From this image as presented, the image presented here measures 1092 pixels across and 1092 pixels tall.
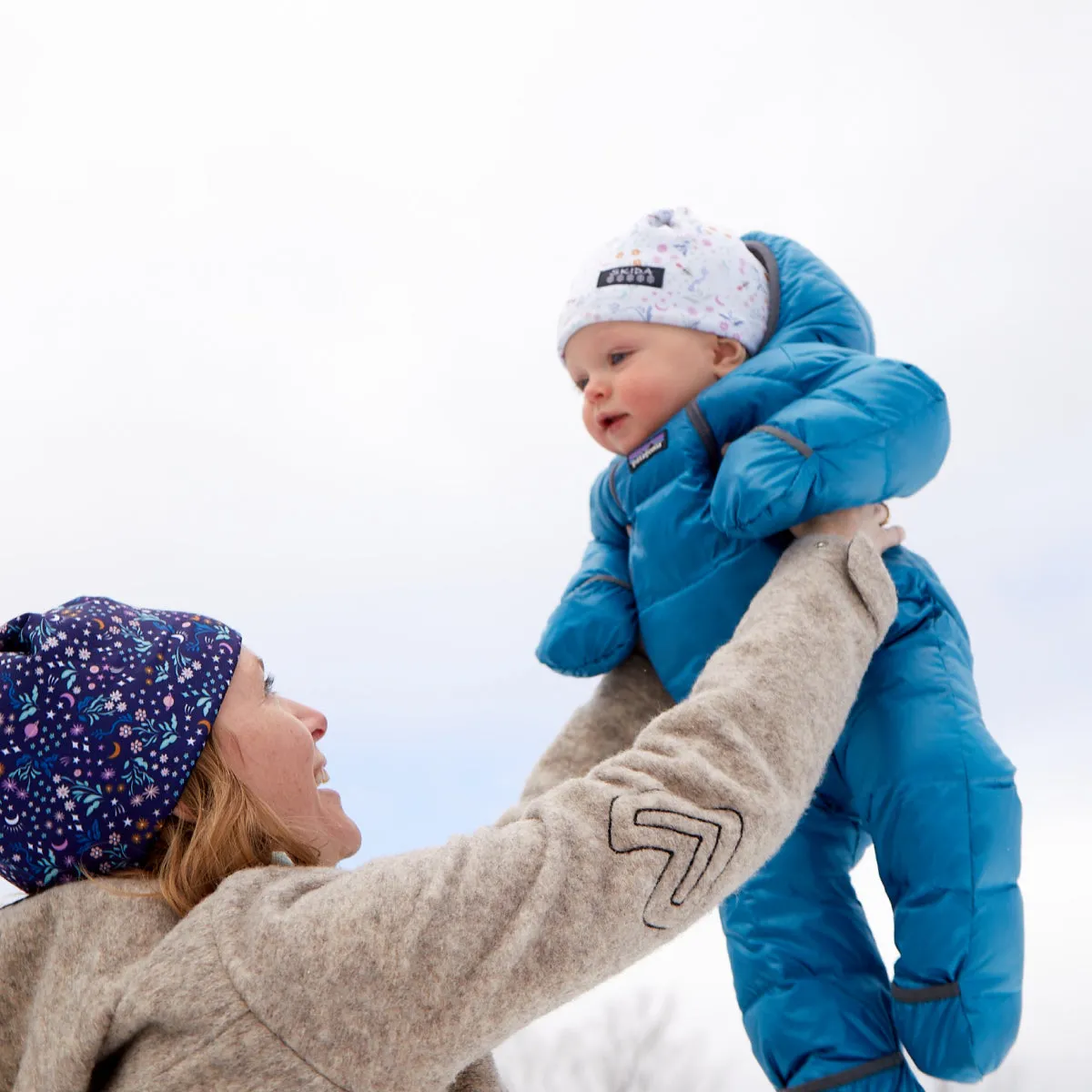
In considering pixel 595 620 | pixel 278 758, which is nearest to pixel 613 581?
pixel 595 620

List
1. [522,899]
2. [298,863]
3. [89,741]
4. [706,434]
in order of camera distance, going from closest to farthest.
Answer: [522,899]
[89,741]
[298,863]
[706,434]

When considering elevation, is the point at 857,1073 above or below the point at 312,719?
below

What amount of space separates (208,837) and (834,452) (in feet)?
2.52

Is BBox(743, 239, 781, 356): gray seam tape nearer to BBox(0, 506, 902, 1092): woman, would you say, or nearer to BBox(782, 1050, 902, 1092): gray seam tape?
BBox(0, 506, 902, 1092): woman

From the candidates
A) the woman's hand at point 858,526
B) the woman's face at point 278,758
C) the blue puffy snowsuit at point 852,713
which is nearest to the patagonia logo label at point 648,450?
the blue puffy snowsuit at point 852,713

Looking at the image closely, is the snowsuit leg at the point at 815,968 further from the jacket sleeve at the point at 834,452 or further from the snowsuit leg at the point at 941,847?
the jacket sleeve at the point at 834,452

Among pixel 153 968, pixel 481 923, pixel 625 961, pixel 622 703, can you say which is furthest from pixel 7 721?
pixel 622 703

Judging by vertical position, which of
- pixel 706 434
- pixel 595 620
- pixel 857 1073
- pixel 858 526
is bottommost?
pixel 857 1073

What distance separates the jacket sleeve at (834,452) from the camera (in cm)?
125

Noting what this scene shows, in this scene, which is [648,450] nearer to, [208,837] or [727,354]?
[727,354]

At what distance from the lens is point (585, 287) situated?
155cm

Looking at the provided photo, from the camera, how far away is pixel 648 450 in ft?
4.90

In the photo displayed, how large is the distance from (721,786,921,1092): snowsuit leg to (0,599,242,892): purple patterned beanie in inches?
29.1

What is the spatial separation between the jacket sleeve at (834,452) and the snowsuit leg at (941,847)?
209 millimetres
